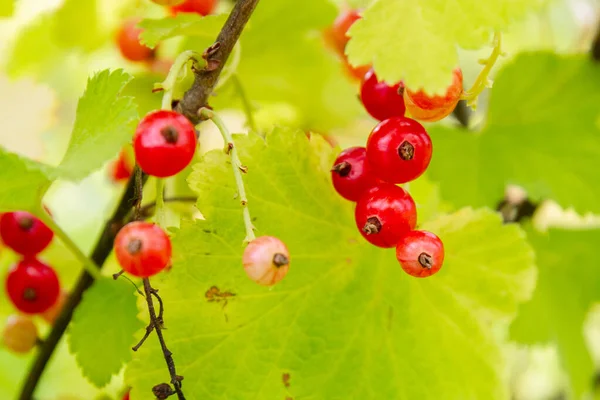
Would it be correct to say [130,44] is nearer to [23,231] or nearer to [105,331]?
[23,231]

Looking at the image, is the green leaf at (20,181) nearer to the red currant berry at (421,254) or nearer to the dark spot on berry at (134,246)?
the dark spot on berry at (134,246)

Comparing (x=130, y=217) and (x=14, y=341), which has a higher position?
(x=130, y=217)

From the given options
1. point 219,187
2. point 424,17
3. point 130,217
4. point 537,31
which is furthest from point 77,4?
point 537,31

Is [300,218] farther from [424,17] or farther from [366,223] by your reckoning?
[424,17]

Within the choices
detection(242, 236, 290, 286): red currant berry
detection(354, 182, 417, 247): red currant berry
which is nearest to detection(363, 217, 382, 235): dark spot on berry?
detection(354, 182, 417, 247): red currant berry

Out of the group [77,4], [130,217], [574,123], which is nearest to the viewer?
[130,217]

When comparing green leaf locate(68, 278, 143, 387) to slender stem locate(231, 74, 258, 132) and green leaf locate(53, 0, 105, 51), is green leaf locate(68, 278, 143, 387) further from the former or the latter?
green leaf locate(53, 0, 105, 51)

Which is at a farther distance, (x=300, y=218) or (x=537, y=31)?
(x=537, y=31)

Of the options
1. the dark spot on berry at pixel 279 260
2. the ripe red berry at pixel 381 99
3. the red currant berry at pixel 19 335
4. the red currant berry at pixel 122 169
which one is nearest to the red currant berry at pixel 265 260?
the dark spot on berry at pixel 279 260
